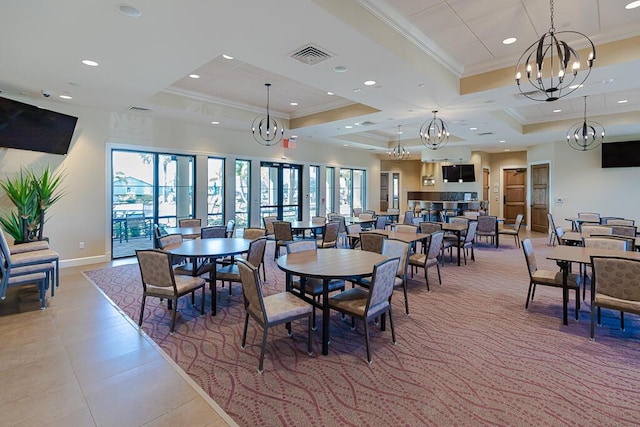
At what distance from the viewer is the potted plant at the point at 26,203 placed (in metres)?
5.53

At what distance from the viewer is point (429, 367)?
2.92m

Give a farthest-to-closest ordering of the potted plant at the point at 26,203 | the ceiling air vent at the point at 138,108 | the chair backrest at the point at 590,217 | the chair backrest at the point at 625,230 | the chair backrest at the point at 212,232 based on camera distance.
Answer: the chair backrest at the point at 590,217 < the ceiling air vent at the point at 138,108 < the chair backrest at the point at 625,230 < the chair backrest at the point at 212,232 < the potted plant at the point at 26,203

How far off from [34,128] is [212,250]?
4.55m

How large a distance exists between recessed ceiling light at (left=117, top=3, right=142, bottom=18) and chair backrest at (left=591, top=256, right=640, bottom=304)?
17.2 feet

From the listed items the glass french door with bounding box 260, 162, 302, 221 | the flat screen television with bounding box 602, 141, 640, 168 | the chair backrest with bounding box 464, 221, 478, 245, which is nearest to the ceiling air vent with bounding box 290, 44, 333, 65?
the chair backrest with bounding box 464, 221, 478, 245

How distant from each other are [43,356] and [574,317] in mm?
5800

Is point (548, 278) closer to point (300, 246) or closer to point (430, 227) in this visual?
point (430, 227)

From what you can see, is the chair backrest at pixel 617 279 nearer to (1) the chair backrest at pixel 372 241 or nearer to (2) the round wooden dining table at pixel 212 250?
(1) the chair backrest at pixel 372 241

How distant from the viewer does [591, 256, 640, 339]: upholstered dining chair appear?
322 cm

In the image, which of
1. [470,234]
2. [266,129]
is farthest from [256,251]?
[470,234]

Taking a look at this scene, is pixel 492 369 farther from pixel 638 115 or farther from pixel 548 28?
pixel 638 115

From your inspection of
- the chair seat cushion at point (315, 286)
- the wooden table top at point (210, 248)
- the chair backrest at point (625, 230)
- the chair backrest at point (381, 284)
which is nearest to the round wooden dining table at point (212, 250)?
the wooden table top at point (210, 248)

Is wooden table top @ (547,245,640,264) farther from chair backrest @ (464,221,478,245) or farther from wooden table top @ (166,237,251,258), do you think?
wooden table top @ (166,237,251,258)

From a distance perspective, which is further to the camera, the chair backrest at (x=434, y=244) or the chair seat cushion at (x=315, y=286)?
the chair backrest at (x=434, y=244)
